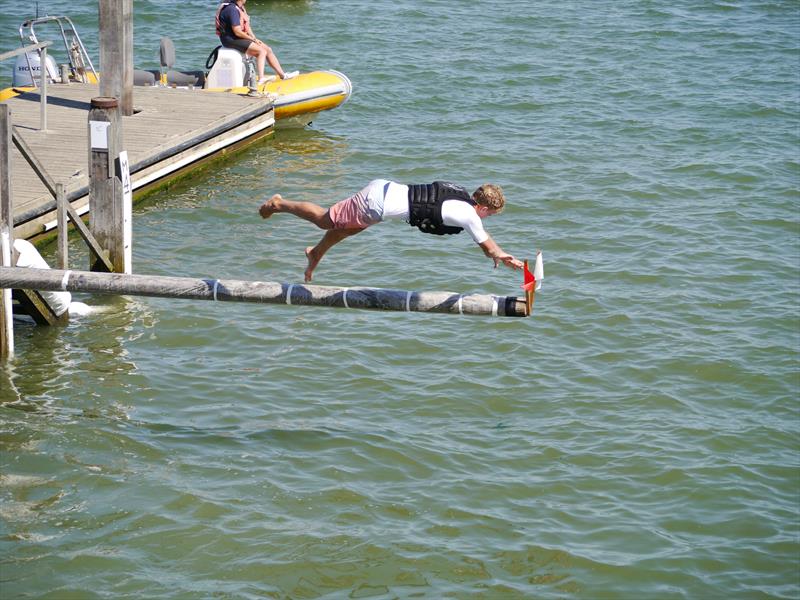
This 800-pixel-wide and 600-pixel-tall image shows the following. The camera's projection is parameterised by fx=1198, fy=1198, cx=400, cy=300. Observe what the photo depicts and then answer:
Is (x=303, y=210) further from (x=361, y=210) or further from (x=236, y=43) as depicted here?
(x=236, y=43)

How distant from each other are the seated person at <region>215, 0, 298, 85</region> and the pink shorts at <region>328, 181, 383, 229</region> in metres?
10.6

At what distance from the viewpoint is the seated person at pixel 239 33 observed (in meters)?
19.1

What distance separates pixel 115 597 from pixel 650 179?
12.0 meters

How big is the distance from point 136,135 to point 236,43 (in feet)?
12.3

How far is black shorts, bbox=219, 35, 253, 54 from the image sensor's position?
1945cm

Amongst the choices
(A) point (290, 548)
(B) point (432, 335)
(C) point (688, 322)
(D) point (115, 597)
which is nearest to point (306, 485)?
(A) point (290, 548)

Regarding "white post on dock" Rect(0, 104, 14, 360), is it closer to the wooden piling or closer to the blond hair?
the wooden piling

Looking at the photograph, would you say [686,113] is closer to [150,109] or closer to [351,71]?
[351,71]

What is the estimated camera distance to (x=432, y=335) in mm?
13344

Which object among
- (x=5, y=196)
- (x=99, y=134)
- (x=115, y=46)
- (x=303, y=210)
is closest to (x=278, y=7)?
(x=115, y=46)

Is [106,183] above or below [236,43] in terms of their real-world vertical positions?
below

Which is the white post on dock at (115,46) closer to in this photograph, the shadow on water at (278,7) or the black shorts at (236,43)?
the black shorts at (236,43)

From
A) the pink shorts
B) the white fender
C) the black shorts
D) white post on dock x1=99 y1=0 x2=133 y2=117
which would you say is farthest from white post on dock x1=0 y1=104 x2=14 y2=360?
the black shorts

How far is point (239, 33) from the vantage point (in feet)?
63.0
